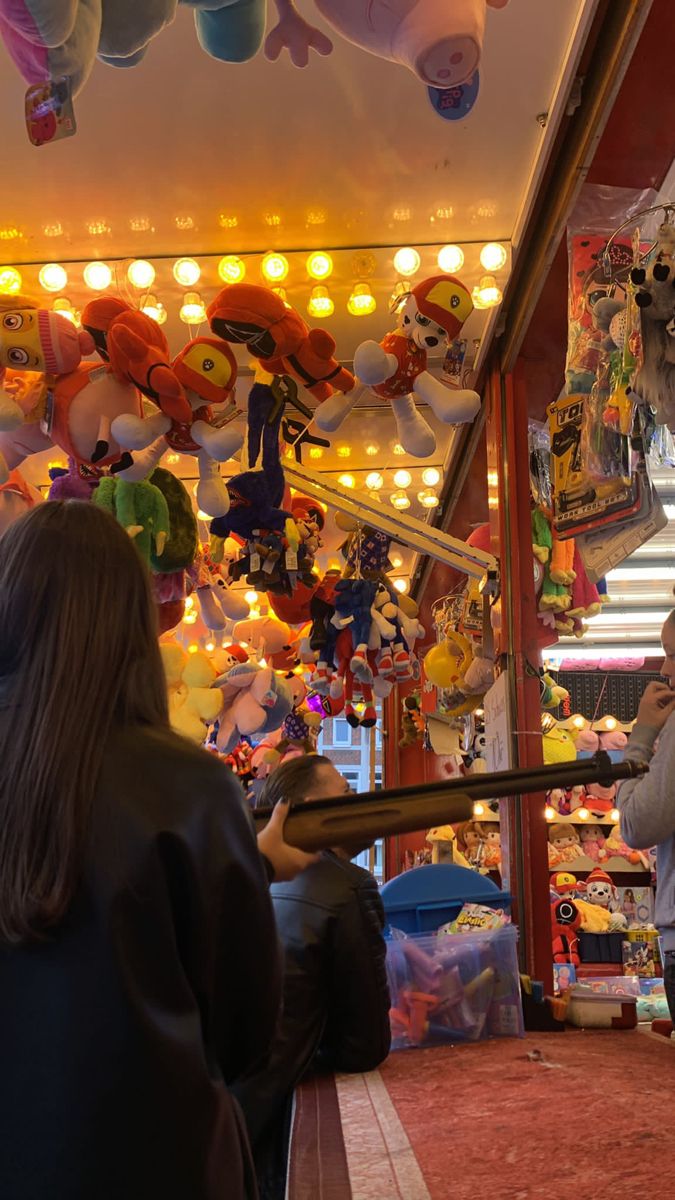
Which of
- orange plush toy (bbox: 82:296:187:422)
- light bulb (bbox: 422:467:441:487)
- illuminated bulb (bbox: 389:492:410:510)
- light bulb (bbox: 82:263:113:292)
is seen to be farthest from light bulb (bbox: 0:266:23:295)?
illuminated bulb (bbox: 389:492:410:510)

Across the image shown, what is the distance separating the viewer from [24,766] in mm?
877

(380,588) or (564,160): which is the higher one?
(564,160)

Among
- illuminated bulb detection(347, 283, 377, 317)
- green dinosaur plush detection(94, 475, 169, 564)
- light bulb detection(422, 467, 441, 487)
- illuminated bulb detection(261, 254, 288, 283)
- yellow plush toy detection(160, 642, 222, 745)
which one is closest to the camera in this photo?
green dinosaur plush detection(94, 475, 169, 564)

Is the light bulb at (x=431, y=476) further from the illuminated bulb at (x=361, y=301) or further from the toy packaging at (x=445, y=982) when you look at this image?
the toy packaging at (x=445, y=982)

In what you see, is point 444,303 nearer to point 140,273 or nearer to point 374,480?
point 140,273

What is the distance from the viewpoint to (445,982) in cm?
268

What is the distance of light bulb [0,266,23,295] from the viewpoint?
3.55 metres

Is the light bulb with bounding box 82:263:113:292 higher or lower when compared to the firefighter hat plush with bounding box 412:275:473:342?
higher

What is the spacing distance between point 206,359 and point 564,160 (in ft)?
4.49

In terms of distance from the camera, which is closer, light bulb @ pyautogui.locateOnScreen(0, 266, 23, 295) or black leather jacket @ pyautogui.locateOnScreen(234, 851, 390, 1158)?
black leather jacket @ pyautogui.locateOnScreen(234, 851, 390, 1158)

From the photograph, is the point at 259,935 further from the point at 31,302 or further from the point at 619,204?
the point at 619,204

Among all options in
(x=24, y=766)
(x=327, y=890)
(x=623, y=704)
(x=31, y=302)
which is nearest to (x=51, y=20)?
(x=24, y=766)

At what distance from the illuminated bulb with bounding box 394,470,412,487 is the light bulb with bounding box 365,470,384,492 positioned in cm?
8

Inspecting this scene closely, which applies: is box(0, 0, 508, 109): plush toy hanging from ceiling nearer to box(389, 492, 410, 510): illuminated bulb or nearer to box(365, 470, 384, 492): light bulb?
box(365, 470, 384, 492): light bulb
